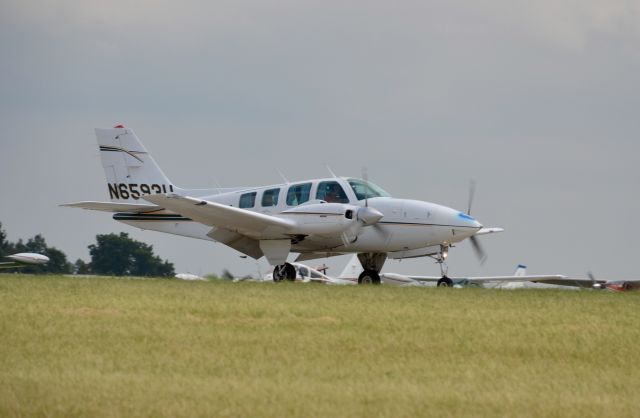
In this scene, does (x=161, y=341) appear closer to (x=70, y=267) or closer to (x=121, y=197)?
(x=121, y=197)

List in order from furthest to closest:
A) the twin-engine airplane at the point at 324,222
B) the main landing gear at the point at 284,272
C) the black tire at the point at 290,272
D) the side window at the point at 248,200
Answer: the side window at the point at 248,200 → the black tire at the point at 290,272 → the main landing gear at the point at 284,272 → the twin-engine airplane at the point at 324,222

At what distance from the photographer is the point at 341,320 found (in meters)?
19.9

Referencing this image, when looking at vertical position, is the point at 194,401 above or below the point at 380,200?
below

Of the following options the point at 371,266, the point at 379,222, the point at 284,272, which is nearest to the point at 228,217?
the point at 284,272

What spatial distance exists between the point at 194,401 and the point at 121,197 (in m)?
22.0

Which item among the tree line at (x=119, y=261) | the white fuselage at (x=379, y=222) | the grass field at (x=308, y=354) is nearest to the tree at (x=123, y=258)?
the tree line at (x=119, y=261)

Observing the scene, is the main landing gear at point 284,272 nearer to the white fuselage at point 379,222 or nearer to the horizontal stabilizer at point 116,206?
the white fuselage at point 379,222

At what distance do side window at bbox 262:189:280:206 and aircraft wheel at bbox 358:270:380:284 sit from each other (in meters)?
2.88

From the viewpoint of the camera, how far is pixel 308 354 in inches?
673

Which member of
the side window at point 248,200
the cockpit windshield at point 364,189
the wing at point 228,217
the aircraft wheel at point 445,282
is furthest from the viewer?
the side window at point 248,200

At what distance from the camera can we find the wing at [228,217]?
29.0 m

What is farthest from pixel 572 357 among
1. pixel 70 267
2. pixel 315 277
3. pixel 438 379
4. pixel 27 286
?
pixel 70 267

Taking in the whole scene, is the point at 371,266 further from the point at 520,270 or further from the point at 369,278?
the point at 520,270

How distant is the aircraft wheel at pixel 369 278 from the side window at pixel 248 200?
335 cm
